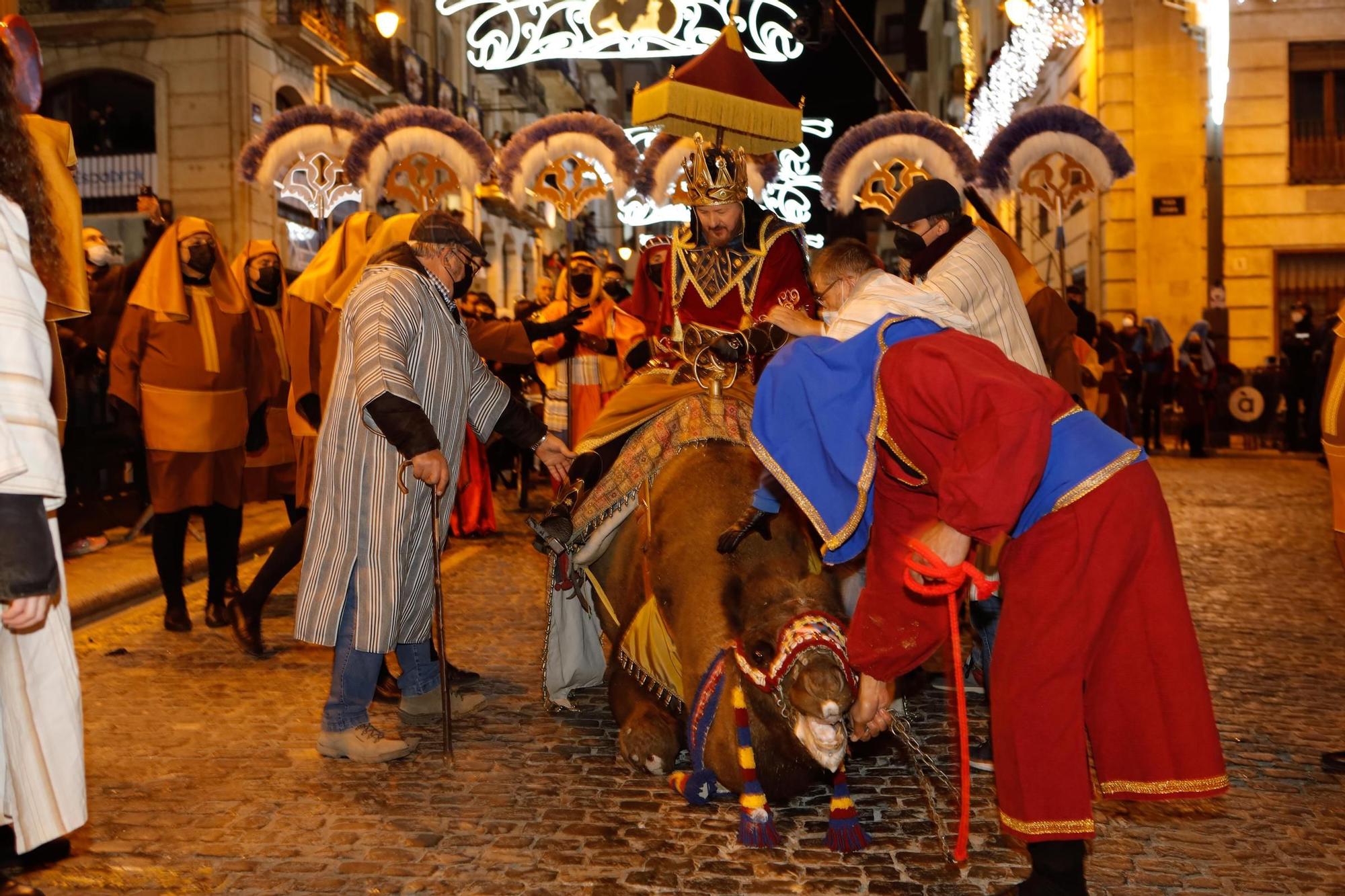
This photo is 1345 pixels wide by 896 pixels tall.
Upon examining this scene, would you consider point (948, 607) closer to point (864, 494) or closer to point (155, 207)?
point (864, 494)

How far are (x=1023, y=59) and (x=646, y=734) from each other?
24.1 m

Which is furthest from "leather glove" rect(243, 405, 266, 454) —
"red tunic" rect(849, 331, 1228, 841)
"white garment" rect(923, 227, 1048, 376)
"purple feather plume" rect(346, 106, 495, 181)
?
"red tunic" rect(849, 331, 1228, 841)

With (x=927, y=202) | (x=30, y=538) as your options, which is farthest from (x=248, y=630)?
(x=927, y=202)

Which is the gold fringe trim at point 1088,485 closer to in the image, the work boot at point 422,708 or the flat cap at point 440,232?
the flat cap at point 440,232

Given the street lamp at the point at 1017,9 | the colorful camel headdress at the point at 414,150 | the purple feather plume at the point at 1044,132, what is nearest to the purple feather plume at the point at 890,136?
the purple feather plume at the point at 1044,132

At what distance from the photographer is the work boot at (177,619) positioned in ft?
24.3

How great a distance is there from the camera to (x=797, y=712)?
12.6 feet

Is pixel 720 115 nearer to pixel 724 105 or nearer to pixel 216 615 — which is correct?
pixel 724 105

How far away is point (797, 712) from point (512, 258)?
40.0 m

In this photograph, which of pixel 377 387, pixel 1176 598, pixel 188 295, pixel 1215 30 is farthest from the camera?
pixel 1215 30

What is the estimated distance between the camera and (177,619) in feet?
24.3

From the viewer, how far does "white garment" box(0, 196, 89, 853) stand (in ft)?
9.73

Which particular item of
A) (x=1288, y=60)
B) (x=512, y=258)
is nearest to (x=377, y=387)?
(x=1288, y=60)

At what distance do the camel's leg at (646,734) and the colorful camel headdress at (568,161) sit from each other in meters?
5.50
